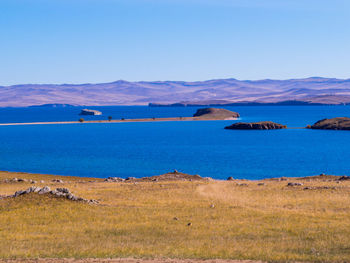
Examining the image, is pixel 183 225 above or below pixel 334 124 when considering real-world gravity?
above

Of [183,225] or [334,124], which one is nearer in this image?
[183,225]

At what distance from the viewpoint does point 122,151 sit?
9662cm

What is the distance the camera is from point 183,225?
23.9 m

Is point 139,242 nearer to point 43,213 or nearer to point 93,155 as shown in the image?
point 43,213

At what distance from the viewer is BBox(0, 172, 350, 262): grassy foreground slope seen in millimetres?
18609

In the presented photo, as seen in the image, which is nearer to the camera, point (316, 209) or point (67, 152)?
point (316, 209)

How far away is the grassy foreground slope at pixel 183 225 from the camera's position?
61.1ft

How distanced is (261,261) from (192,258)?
231 centimetres

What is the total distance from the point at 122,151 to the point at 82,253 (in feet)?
258

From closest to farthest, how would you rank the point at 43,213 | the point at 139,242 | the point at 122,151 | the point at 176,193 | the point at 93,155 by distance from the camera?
the point at 139,242 < the point at 43,213 < the point at 176,193 < the point at 93,155 < the point at 122,151

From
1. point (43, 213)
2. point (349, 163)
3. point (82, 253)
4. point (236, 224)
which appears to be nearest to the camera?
point (82, 253)

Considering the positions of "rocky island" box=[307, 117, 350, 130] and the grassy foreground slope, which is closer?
the grassy foreground slope

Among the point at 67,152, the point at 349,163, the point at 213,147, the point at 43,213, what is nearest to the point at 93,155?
the point at 67,152

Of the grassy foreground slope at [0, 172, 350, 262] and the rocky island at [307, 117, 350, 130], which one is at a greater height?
the grassy foreground slope at [0, 172, 350, 262]
